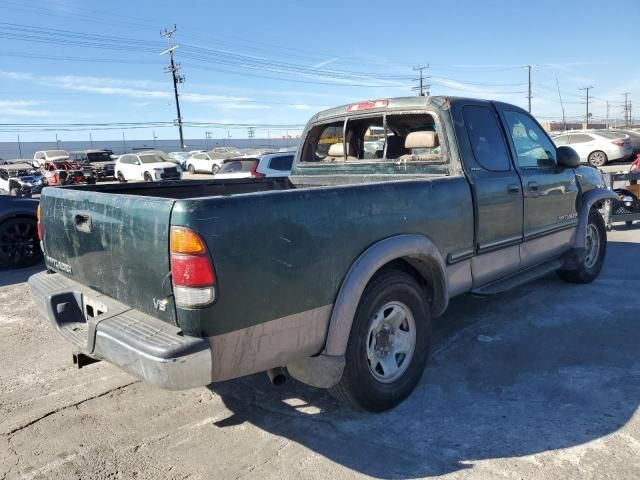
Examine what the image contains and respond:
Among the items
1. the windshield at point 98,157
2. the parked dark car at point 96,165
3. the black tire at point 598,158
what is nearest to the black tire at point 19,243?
the parked dark car at point 96,165

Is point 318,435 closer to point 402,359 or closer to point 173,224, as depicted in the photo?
point 402,359

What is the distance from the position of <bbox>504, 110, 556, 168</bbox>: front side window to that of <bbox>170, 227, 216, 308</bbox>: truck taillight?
10.7 feet

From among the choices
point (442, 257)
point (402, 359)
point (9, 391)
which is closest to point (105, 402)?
point (9, 391)

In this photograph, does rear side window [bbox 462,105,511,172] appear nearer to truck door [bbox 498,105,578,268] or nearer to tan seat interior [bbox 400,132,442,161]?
truck door [bbox 498,105,578,268]

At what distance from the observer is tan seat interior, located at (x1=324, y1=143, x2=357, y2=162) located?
491 centimetres

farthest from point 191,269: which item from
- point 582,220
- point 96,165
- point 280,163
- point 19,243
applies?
point 96,165

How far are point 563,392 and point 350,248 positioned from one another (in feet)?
5.96

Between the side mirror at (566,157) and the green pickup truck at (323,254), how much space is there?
0.02 m

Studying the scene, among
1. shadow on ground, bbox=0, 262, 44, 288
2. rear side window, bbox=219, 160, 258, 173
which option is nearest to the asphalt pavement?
shadow on ground, bbox=0, 262, 44, 288

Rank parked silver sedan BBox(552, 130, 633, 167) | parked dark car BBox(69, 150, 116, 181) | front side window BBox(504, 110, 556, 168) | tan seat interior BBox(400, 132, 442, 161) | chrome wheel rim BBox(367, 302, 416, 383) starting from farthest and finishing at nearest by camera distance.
Result: parked dark car BBox(69, 150, 116, 181) < parked silver sedan BBox(552, 130, 633, 167) < front side window BBox(504, 110, 556, 168) < tan seat interior BBox(400, 132, 442, 161) < chrome wheel rim BBox(367, 302, 416, 383)

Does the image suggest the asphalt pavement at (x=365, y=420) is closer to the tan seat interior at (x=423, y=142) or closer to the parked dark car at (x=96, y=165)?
the tan seat interior at (x=423, y=142)

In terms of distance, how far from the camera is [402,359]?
3389 millimetres

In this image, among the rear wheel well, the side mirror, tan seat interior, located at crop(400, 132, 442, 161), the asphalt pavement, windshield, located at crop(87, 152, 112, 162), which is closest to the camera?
the asphalt pavement

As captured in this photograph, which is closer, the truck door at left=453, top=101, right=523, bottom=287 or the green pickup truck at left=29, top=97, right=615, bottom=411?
the green pickup truck at left=29, top=97, right=615, bottom=411
